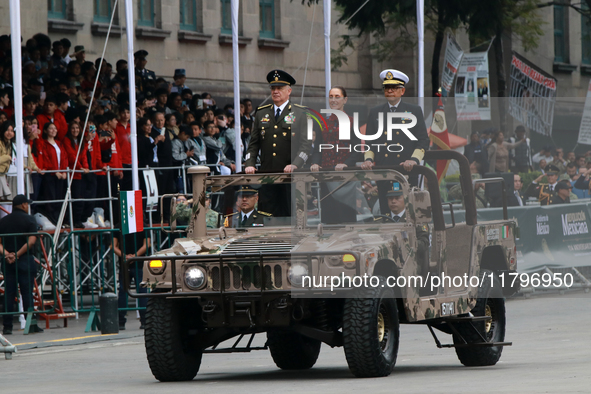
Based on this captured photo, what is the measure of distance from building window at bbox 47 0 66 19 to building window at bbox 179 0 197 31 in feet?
13.5

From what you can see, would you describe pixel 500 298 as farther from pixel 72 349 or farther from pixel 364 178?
pixel 72 349

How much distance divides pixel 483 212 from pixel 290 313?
11.0m

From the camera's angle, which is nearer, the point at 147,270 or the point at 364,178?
the point at 147,270

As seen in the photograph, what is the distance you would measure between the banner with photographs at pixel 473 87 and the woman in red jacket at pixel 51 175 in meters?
14.3

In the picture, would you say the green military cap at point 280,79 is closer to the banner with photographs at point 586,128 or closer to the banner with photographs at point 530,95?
the banner with photographs at point 586,128

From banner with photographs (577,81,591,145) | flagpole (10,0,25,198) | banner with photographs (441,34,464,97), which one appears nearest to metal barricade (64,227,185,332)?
flagpole (10,0,25,198)

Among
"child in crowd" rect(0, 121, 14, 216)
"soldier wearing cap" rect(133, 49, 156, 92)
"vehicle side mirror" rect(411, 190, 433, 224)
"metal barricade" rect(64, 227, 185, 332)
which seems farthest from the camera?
"soldier wearing cap" rect(133, 49, 156, 92)

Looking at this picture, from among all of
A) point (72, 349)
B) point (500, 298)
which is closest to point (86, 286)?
point (72, 349)

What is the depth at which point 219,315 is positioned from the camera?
9.77m

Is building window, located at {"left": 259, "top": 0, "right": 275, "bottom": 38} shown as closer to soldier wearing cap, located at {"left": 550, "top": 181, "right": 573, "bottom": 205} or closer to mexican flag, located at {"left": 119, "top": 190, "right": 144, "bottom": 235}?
soldier wearing cap, located at {"left": 550, "top": 181, "right": 573, "bottom": 205}

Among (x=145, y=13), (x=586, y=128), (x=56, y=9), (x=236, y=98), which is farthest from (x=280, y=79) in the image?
(x=586, y=128)

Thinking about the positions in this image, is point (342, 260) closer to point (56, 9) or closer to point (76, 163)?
point (76, 163)

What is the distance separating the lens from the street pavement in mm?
9250

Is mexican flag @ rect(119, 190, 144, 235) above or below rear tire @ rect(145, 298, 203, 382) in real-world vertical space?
above
